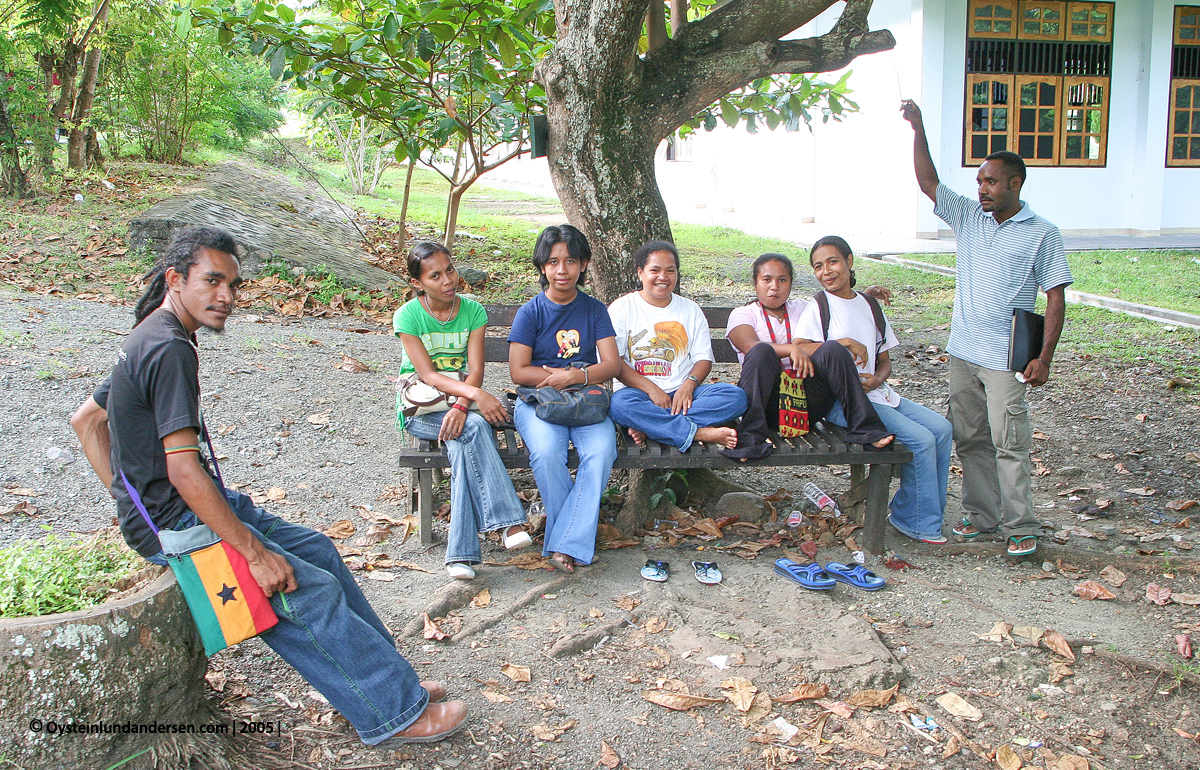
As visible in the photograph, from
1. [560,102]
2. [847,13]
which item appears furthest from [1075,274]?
[560,102]

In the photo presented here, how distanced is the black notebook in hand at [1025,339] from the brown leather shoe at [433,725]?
114 inches

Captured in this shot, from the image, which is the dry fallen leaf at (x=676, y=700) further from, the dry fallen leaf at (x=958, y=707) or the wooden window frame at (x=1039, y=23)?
the wooden window frame at (x=1039, y=23)

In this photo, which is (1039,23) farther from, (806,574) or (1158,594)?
(806,574)

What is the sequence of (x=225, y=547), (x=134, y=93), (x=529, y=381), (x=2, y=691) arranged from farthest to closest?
(x=134, y=93)
(x=529, y=381)
(x=225, y=547)
(x=2, y=691)

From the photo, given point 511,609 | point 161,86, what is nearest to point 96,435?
point 511,609

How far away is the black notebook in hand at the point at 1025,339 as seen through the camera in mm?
4172

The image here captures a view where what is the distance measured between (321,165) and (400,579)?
25.3m

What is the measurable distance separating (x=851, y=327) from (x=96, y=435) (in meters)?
3.26

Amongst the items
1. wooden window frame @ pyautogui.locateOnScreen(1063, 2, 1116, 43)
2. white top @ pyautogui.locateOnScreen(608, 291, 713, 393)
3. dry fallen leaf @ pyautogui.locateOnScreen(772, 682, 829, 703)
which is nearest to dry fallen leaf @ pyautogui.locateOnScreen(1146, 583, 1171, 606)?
dry fallen leaf @ pyautogui.locateOnScreen(772, 682, 829, 703)

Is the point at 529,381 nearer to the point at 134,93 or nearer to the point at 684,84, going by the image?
the point at 684,84

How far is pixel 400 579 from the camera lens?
386 centimetres

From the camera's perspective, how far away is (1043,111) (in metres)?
15.8

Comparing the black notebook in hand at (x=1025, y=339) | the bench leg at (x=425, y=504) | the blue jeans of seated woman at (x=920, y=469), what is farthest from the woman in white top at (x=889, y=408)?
the bench leg at (x=425, y=504)

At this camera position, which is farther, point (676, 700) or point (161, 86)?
point (161, 86)
